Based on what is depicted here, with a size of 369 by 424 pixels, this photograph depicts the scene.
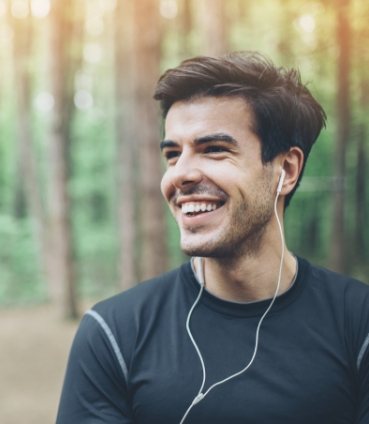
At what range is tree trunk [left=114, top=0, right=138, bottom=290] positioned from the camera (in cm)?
1552

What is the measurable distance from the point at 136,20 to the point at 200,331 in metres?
7.51

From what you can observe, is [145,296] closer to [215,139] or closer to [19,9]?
[215,139]

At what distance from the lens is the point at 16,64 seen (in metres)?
20.7

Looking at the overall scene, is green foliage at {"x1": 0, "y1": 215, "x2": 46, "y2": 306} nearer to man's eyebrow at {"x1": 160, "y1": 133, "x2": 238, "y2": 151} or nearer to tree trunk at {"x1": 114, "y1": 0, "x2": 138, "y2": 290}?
tree trunk at {"x1": 114, "y1": 0, "x2": 138, "y2": 290}

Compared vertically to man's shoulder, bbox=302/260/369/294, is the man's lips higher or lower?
higher

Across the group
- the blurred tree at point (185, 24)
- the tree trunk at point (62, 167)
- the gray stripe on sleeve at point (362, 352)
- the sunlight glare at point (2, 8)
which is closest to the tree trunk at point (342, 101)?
the tree trunk at point (62, 167)

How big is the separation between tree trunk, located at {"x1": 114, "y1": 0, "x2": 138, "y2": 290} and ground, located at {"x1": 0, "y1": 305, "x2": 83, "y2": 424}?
6.90 feet

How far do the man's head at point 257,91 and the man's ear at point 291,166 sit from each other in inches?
1.0

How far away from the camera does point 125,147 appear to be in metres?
17.5

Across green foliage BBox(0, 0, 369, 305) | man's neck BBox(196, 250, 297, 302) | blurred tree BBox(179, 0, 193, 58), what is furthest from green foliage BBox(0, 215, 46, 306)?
man's neck BBox(196, 250, 297, 302)

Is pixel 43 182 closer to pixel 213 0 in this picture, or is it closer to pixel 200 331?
pixel 213 0

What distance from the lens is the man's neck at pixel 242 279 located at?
2287mm

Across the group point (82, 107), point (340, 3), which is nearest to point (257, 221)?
point (340, 3)

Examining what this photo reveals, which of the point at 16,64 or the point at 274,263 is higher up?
the point at 16,64
